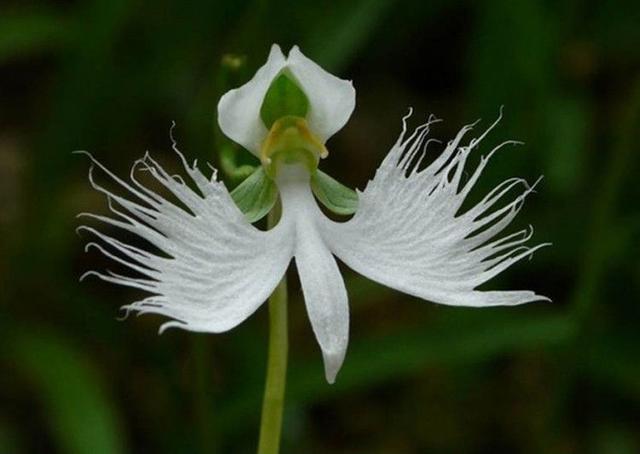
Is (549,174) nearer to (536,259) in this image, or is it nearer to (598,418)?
(536,259)

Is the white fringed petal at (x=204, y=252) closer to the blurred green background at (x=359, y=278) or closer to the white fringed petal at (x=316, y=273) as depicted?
the white fringed petal at (x=316, y=273)

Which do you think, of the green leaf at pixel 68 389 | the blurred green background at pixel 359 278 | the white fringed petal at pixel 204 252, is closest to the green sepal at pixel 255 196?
the white fringed petal at pixel 204 252

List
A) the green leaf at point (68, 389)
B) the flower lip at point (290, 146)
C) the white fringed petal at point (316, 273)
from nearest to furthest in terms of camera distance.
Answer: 1. the white fringed petal at point (316, 273)
2. the flower lip at point (290, 146)
3. the green leaf at point (68, 389)

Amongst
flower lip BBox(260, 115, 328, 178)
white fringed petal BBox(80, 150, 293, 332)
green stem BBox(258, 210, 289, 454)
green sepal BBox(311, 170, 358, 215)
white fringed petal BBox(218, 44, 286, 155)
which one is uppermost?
white fringed petal BBox(218, 44, 286, 155)

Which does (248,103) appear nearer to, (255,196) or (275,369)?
(255,196)

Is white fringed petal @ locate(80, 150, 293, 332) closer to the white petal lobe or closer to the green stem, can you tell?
the green stem

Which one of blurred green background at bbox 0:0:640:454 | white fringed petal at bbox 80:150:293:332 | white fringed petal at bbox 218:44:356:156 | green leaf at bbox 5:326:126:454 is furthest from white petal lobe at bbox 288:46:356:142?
green leaf at bbox 5:326:126:454
